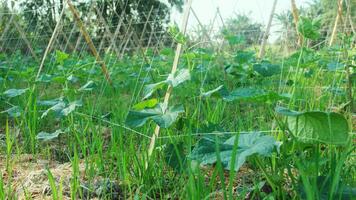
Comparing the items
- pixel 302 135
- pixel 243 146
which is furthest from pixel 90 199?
pixel 302 135

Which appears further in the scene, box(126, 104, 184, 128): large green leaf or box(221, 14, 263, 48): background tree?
box(221, 14, 263, 48): background tree

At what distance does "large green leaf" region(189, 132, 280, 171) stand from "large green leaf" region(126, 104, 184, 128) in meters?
0.15

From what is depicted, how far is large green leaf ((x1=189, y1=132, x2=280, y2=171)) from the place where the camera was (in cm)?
67

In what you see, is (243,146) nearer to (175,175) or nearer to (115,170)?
(175,175)

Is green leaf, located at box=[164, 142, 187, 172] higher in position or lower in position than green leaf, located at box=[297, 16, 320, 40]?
lower

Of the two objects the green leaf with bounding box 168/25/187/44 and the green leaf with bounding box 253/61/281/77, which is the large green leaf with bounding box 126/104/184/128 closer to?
the green leaf with bounding box 168/25/187/44

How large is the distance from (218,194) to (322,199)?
0.25 m

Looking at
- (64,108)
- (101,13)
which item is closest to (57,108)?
(64,108)

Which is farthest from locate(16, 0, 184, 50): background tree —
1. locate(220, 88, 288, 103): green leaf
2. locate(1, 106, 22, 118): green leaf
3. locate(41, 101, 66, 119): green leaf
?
locate(220, 88, 288, 103): green leaf

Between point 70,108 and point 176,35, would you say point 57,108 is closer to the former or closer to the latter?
point 70,108

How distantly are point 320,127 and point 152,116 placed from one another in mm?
381

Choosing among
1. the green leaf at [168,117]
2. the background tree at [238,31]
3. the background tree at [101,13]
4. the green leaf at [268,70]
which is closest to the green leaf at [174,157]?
the green leaf at [168,117]

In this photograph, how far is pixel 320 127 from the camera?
28.0 inches

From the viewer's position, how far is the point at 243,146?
0.74m
